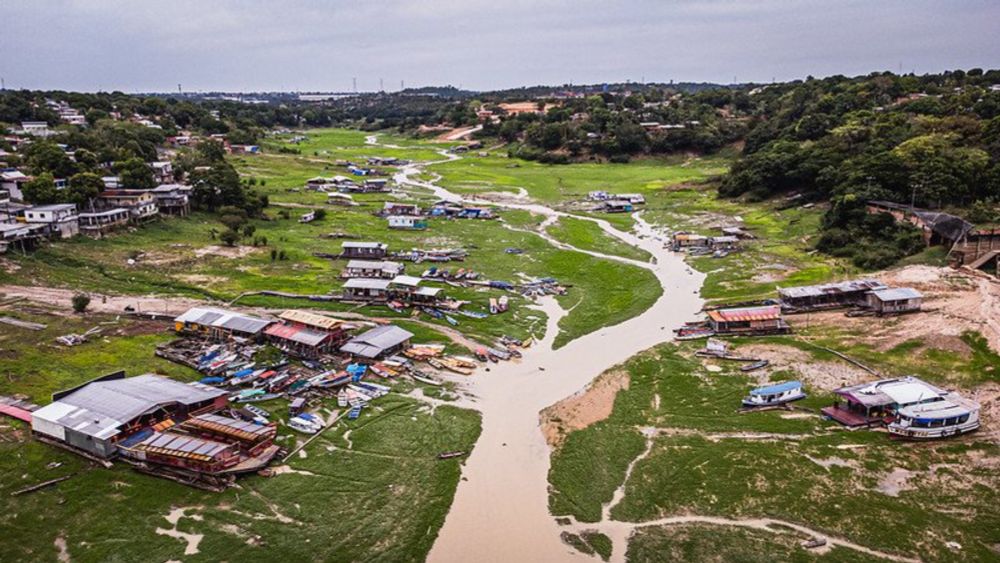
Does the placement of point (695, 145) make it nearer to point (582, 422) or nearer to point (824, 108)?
point (824, 108)

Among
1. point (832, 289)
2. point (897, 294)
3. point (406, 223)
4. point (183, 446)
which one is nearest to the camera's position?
point (183, 446)

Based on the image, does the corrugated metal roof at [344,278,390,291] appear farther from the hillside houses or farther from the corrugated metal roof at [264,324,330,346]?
the hillside houses

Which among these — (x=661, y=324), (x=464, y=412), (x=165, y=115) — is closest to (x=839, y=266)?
(x=661, y=324)

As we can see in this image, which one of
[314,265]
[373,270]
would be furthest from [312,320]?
[314,265]

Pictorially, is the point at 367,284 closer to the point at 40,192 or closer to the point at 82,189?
the point at 82,189

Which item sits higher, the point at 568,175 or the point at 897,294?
the point at 568,175

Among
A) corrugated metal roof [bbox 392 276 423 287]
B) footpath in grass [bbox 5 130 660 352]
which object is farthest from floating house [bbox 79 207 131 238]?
corrugated metal roof [bbox 392 276 423 287]

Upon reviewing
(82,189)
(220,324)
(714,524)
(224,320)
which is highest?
(82,189)
